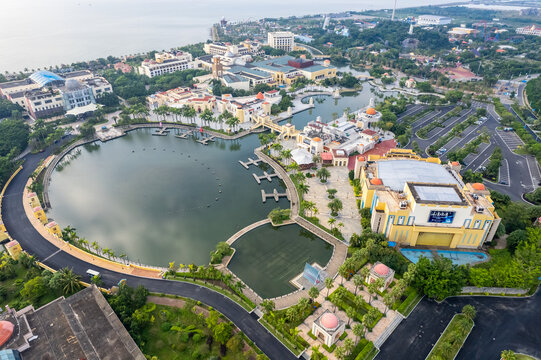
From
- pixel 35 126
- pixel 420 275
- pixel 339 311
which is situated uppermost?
pixel 35 126

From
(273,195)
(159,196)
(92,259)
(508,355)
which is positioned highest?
(159,196)

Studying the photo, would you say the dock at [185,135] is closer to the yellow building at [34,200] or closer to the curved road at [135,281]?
the yellow building at [34,200]

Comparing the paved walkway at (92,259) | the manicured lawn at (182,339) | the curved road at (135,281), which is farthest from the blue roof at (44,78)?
the manicured lawn at (182,339)

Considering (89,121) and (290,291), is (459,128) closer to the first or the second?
(290,291)

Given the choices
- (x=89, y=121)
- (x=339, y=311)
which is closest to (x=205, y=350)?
(x=339, y=311)

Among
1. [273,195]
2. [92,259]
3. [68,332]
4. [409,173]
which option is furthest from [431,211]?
[92,259]

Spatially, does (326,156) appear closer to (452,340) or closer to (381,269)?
(381,269)
